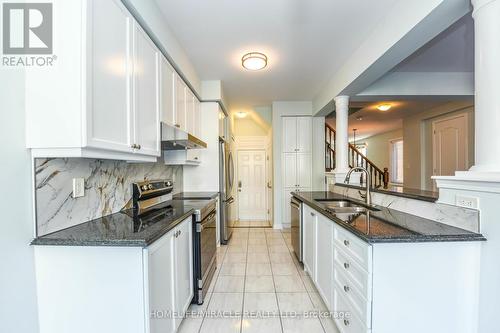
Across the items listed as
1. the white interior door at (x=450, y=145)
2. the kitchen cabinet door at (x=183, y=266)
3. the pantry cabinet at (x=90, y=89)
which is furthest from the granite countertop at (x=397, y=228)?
the white interior door at (x=450, y=145)

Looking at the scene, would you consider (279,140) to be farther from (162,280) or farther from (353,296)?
(162,280)

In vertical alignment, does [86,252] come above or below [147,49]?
below

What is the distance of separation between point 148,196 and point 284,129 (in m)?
3.33

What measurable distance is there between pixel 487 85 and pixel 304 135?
145 inches

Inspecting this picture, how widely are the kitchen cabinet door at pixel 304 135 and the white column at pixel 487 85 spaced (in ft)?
11.8

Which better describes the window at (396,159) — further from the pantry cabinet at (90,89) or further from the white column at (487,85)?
the pantry cabinet at (90,89)

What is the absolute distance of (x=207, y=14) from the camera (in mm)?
2141

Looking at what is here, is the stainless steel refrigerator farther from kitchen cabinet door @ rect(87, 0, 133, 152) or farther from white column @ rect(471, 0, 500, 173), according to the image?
white column @ rect(471, 0, 500, 173)

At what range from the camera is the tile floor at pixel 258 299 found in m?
1.94

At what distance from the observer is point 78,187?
156 centimetres

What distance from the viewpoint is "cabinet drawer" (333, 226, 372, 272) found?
4.36 feet

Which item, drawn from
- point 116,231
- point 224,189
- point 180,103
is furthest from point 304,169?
point 116,231

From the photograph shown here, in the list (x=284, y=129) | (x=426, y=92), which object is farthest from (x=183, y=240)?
(x=426, y=92)

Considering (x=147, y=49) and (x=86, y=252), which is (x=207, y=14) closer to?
(x=147, y=49)
